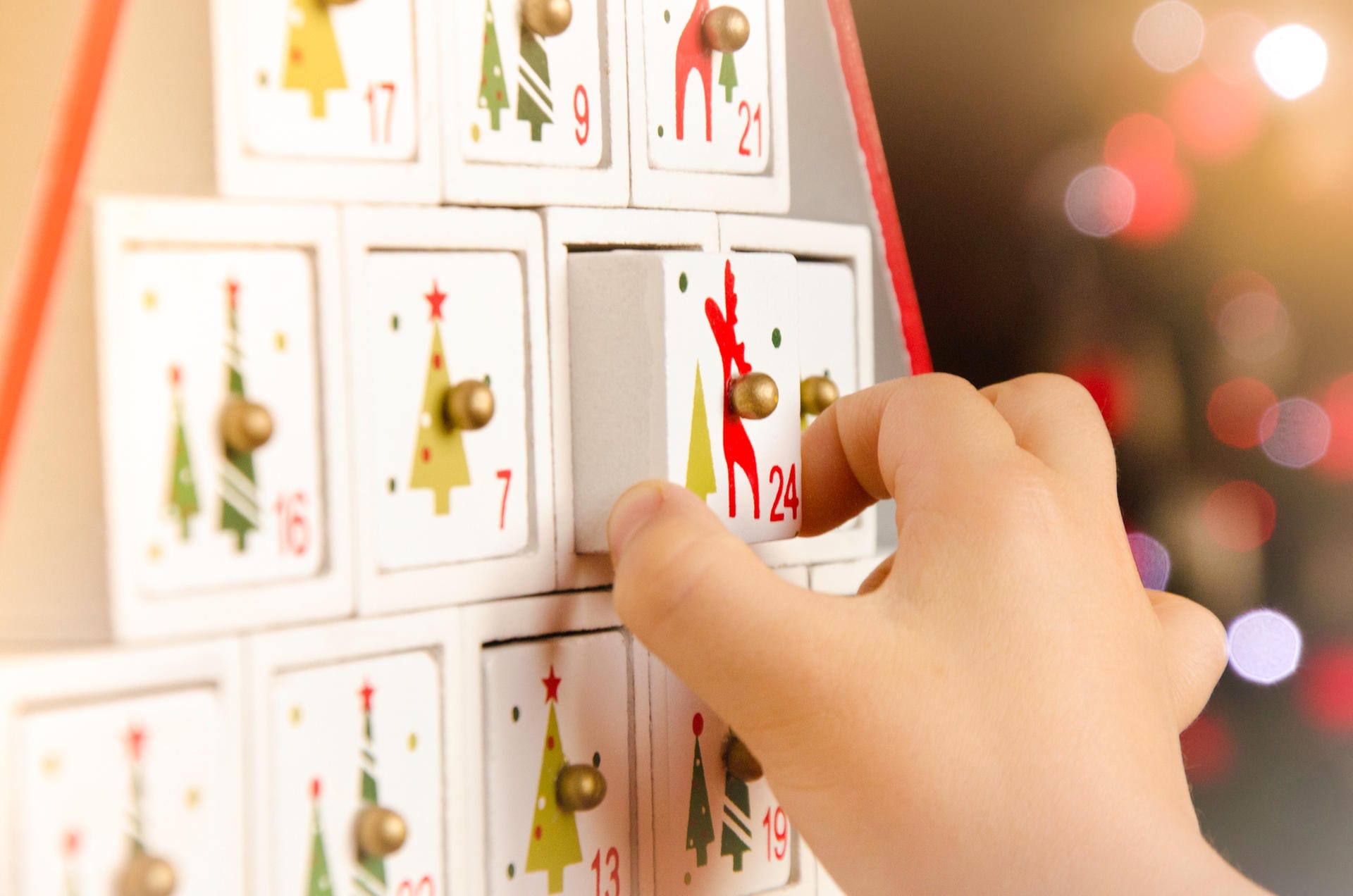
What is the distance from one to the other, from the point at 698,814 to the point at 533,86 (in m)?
0.42

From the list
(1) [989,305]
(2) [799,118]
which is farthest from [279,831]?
(1) [989,305]

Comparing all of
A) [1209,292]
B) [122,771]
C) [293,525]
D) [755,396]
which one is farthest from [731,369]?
[1209,292]

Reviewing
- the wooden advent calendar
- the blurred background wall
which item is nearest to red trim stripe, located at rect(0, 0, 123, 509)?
the wooden advent calendar

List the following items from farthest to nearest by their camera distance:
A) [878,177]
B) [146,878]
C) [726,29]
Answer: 1. [878,177]
2. [726,29]
3. [146,878]

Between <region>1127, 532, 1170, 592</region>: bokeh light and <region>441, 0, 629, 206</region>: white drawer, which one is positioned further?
<region>1127, 532, 1170, 592</region>: bokeh light

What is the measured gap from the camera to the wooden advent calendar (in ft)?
1.78

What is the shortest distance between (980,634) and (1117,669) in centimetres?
7

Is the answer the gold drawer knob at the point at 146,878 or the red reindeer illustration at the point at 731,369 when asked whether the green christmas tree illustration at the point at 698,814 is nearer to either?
the red reindeer illustration at the point at 731,369

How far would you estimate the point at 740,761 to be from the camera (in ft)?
2.48

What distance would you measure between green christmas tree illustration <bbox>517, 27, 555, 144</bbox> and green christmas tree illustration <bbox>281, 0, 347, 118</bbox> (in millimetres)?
104

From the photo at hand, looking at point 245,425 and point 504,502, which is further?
point 504,502

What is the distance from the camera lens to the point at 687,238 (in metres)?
0.74

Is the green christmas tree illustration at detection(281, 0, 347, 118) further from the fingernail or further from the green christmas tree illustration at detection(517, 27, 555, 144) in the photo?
the fingernail

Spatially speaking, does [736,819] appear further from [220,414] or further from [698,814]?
[220,414]
